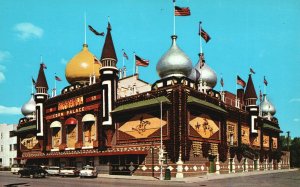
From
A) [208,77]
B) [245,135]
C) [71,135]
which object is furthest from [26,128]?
[245,135]

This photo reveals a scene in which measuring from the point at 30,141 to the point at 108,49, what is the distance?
96.6 ft

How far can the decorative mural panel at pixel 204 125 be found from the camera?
147 feet

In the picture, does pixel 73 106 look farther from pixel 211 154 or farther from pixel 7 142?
pixel 7 142

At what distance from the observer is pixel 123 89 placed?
57.4 m

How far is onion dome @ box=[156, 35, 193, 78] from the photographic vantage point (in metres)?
47.8

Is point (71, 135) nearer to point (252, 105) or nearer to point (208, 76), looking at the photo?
point (208, 76)

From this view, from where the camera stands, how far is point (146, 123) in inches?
1791

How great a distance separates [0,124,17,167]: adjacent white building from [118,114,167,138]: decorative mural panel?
50547 millimetres

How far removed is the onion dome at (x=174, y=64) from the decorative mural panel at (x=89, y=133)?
12.5 metres

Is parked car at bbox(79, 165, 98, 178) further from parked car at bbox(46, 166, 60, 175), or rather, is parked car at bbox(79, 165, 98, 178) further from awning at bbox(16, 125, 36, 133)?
awning at bbox(16, 125, 36, 133)

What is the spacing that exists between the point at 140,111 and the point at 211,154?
35.7 feet

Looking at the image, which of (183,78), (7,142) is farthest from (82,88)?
(7,142)

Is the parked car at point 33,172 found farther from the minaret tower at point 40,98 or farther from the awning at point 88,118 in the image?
the minaret tower at point 40,98

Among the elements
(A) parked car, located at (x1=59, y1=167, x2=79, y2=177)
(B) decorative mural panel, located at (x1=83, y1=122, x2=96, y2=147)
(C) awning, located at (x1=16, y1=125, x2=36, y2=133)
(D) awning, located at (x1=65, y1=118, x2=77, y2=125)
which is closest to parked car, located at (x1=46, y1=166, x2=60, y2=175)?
(A) parked car, located at (x1=59, y1=167, x2=79, y2=177)
